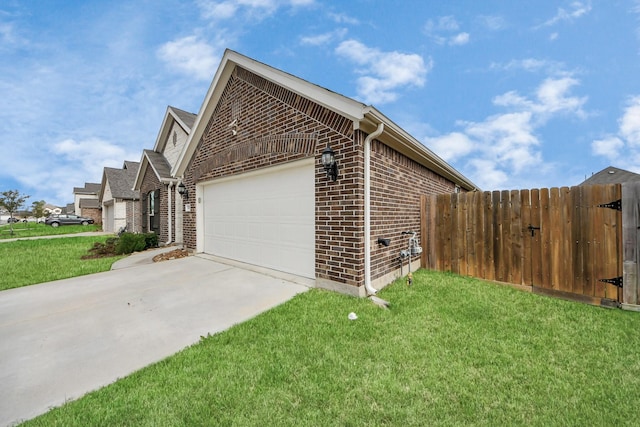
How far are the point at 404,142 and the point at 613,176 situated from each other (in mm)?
21812

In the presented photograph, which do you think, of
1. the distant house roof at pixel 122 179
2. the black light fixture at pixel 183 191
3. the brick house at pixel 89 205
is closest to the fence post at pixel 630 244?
the black light fixture at pixel 183 191

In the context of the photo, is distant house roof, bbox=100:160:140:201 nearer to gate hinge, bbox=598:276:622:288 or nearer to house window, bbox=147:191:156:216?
house window, bbox=147:191:156:216

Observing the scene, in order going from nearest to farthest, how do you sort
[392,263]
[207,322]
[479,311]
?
1. [207,322]
2. [479,311]
3. [392,263]

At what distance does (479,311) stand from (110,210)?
2541cm

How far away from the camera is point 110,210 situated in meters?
20.4

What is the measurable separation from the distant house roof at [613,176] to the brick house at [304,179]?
17.1m

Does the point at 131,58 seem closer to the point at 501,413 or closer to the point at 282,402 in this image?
the point at 282,402

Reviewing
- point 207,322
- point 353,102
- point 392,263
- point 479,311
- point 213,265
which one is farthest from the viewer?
point 213,265

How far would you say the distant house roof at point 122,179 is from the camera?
18438 mm

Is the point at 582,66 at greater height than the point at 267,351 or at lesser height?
greater

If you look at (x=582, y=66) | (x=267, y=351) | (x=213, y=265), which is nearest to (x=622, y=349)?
(x=267, y=351)

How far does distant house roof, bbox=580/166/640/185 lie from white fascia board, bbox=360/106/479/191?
1690cm

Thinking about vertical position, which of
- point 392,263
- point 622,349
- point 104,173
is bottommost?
point 622,349

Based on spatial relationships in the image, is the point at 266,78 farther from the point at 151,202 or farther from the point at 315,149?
the point at 151,202
